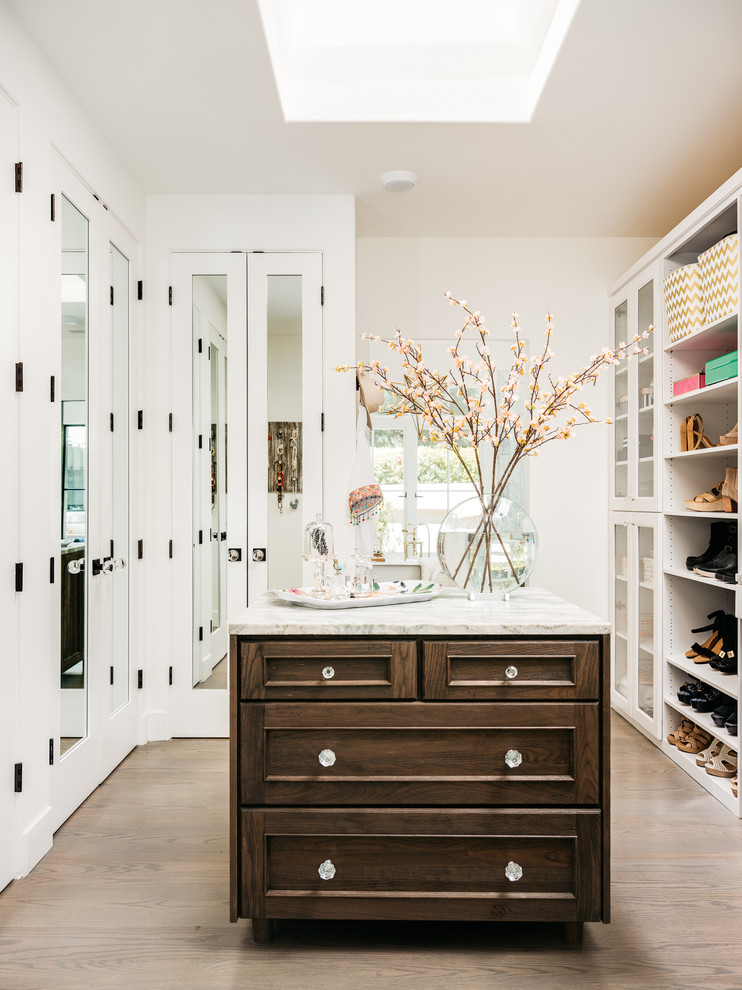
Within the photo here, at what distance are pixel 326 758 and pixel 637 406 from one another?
270 cm

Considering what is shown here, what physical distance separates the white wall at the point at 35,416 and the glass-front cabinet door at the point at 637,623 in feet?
8.87

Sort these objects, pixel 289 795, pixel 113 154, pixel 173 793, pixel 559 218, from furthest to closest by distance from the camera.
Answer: pixel 559 218 < pixel 113 154 < pixel 173 793 < pixel 289 795

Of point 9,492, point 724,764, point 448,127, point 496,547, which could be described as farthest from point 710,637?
point 9,492

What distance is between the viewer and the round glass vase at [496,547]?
224 cm

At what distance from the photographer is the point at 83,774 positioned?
9.24ft

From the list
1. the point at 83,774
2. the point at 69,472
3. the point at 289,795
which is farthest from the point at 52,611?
the point at 289,795

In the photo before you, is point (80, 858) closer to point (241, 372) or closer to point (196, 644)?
point (196, 644)

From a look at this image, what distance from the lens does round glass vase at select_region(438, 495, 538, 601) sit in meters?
2.24

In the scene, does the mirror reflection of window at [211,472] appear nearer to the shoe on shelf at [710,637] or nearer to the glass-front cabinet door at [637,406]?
the glass-front cabinet door at [637,406]

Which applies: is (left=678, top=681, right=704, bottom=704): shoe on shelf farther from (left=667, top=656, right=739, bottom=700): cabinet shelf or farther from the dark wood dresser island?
the dark wood dresser island

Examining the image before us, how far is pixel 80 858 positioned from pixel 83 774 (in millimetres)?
459

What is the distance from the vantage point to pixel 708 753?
3.03 m

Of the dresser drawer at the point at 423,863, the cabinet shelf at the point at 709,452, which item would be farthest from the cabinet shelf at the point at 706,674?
the dresser drawer at the point at 423,863

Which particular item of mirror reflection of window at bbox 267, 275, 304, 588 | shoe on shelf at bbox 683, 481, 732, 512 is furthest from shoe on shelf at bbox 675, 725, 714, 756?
mirror reflection of window at bbox 267, 275, 304, 588
